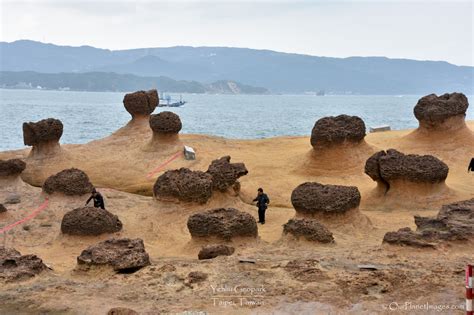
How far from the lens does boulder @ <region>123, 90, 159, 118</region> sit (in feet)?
113

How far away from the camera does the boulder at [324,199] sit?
56.6ft

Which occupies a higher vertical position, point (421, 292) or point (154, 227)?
point (421, 292)

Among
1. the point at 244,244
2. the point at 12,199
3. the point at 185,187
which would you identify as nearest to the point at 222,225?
the point at 244,244

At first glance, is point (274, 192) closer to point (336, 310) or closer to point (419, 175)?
point (419, 175)

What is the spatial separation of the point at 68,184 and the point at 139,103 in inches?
591

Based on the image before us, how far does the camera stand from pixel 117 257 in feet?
38.6

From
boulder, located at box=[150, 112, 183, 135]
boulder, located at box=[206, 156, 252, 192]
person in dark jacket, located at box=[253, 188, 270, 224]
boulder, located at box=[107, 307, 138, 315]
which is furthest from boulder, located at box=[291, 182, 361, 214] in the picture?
boulder, located at box=[150, 112, 183, 135]

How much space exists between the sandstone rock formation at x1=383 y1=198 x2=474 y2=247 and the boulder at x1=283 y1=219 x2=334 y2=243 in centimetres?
198

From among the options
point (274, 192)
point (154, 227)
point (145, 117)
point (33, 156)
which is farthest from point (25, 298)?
point (145, 117)

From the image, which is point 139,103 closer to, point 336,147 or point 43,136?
point 43,136

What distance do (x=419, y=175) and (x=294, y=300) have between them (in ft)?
41.0

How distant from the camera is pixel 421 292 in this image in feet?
32.1

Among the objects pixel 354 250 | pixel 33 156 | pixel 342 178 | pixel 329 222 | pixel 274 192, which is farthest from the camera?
pixel 33 156

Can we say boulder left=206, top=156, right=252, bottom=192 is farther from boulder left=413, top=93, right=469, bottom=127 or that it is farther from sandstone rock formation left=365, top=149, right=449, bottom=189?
boulder left=413, top=93, right=469, bottom=127
